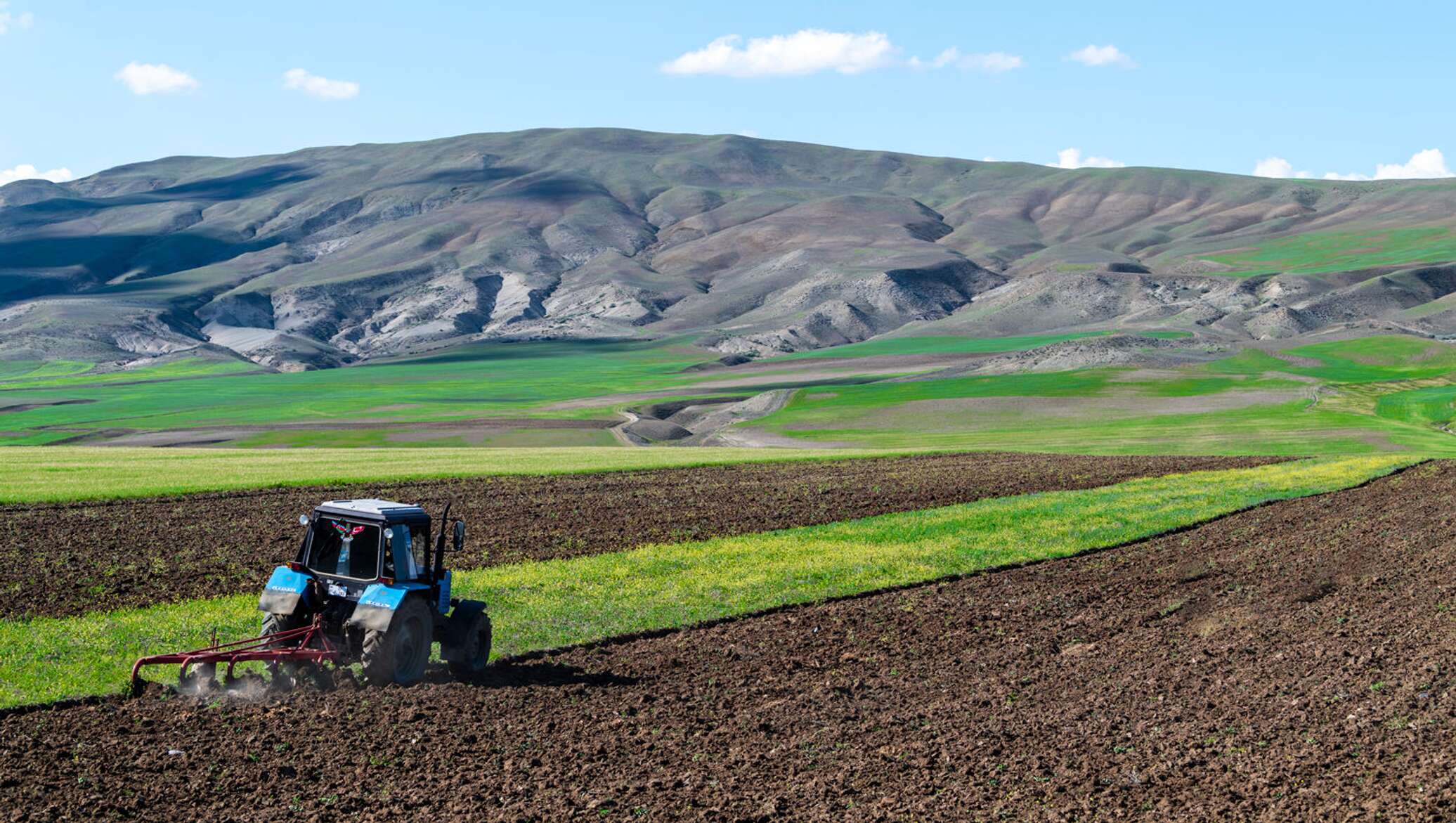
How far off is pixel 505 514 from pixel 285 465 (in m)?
22.2

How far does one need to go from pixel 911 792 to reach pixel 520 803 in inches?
161

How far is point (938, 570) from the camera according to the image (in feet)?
94.6

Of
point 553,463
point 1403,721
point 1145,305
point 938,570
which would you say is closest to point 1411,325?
point 1145,305

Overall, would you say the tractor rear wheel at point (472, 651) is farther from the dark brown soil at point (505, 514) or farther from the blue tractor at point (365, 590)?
the dark brown soil at point (505, 514)

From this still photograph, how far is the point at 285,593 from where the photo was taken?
17.4m

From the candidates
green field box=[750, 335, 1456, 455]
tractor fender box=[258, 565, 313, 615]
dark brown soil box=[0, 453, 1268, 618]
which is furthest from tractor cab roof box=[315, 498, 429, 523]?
green field box=[750, 335, 1456, 455]

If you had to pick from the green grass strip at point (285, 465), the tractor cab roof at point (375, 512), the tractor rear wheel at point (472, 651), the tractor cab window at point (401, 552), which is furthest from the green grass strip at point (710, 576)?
the green grass strip at point (285, 465)

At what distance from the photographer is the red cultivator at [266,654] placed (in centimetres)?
1650

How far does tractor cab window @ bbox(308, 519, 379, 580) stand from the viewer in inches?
698

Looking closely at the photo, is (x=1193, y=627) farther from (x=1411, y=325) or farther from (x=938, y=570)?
(x=1411, y=325)

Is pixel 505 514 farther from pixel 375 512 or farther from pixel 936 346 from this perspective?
pixel 936 346

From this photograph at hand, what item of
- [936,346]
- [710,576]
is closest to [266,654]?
[710,576]

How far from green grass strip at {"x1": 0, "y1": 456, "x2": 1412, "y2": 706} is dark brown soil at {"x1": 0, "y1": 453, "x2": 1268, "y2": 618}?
6.80 ft

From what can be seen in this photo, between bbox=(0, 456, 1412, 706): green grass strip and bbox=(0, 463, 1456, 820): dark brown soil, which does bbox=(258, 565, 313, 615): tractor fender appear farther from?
bbox=(0, 456, 1412, 706): green grass strip
